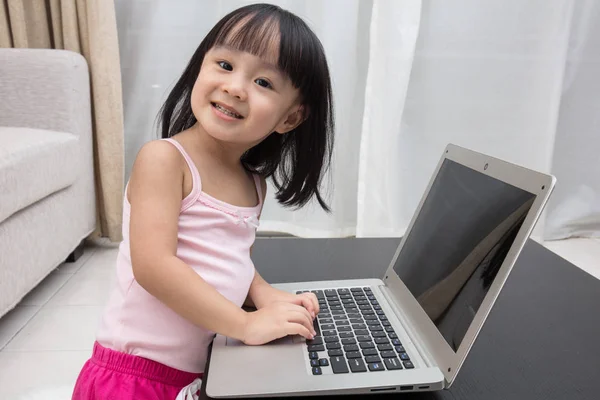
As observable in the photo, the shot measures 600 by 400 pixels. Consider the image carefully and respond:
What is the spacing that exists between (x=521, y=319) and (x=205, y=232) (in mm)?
423

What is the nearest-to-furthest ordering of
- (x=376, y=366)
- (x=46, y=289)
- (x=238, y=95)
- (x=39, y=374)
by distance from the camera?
1. (x=376, y=366)
2. (x=238, y=95)
3. (x=39, y=374)
4. (x=46, y=289)

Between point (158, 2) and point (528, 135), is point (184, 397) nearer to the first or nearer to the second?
point (158, 2)

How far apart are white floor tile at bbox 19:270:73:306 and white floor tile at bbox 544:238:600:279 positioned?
1.74m

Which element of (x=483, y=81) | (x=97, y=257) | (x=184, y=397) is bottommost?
(x=97, y=257)

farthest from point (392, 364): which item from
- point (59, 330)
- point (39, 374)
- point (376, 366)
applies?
point (59, 330)

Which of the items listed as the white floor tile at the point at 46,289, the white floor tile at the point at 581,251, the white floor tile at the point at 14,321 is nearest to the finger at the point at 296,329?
the white floor tile at the point at 14,321

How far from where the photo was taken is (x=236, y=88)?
600 millimetres

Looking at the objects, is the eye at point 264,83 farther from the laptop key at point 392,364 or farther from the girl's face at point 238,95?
the laptop key at point 392,364

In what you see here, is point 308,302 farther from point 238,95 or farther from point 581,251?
point 581,251

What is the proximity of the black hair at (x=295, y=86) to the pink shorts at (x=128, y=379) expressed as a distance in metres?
0.31

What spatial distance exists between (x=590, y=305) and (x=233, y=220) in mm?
512

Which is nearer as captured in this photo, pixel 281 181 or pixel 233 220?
pixel 233 220

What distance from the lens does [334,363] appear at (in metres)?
0.51

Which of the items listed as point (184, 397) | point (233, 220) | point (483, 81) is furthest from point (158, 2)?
point (184, 397)
